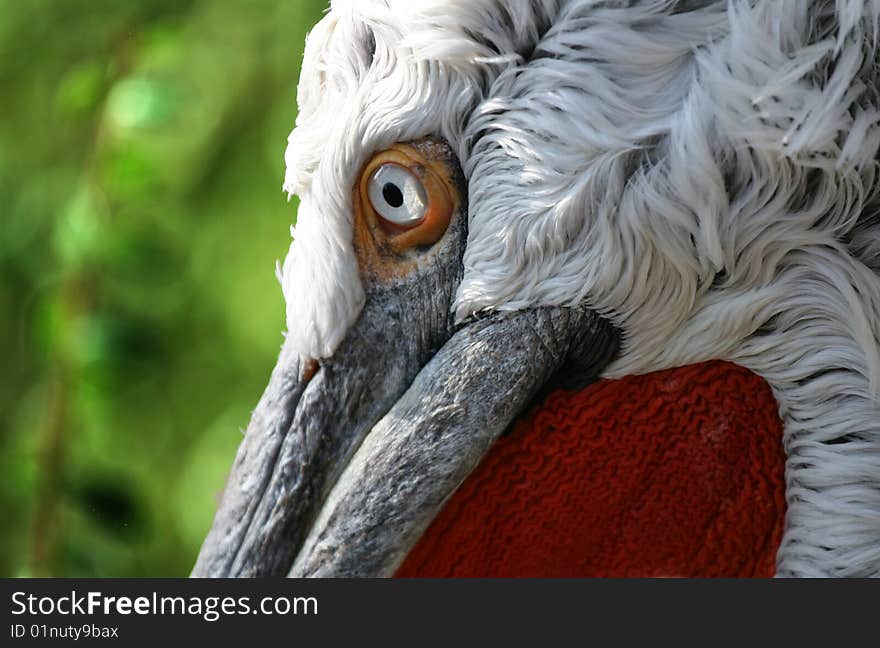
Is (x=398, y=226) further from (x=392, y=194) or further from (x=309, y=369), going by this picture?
(x=309, y=369)

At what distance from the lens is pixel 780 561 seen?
1230 mm

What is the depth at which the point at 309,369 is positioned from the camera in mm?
1246

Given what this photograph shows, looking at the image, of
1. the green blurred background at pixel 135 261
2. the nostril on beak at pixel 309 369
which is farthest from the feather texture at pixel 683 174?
the green blurred background at pixel 135 261

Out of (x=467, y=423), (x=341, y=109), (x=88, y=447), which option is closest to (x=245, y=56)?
(x=88, y=447)

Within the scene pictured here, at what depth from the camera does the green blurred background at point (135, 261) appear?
254 centimetres

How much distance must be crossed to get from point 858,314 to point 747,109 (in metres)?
0.24

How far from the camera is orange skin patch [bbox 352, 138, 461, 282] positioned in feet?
3.82

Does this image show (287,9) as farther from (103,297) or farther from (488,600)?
(488,600)

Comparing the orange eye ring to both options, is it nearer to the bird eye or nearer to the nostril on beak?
the bird eye

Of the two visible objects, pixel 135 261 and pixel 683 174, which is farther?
pixel 135 261

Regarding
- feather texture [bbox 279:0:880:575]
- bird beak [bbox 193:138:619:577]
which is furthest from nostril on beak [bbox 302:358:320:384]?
feather texture [bbox 279:0:880:575]

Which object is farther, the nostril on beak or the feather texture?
the nostril on beak

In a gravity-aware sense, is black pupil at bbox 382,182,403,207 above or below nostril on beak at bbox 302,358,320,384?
above

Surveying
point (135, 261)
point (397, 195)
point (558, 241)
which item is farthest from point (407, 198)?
point (135, 261)
